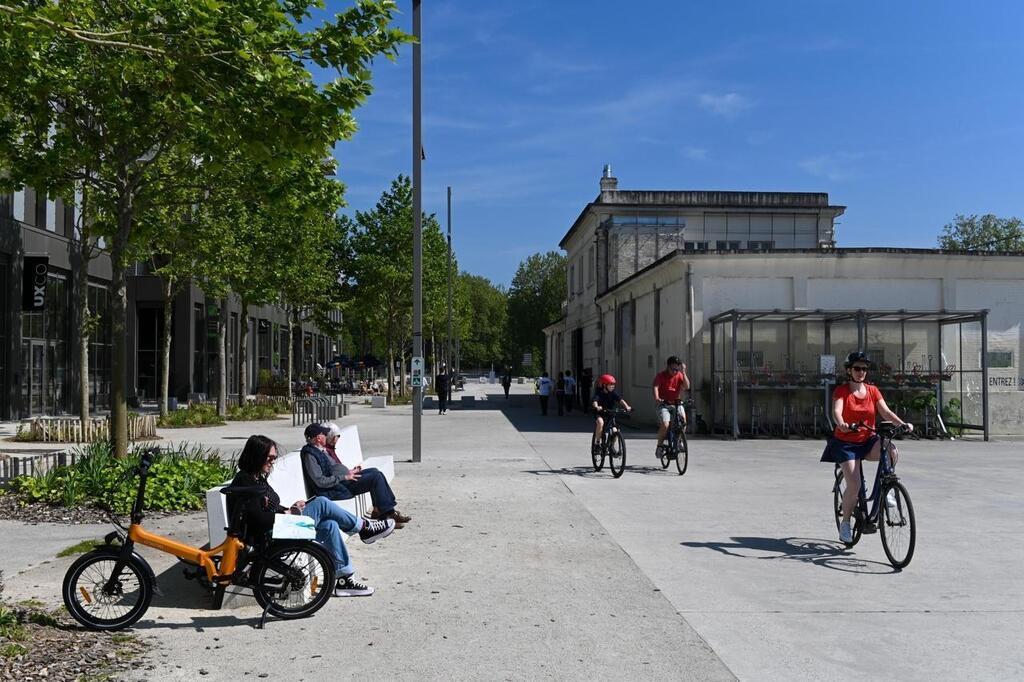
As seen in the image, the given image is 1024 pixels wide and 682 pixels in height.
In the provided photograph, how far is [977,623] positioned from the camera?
6.25 meters

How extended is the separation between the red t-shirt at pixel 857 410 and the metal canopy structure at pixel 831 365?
1380 centimetres

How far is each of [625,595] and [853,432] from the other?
279 cm

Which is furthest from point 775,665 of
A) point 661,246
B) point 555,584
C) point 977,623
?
point 661,246

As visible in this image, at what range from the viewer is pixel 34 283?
90.9 ft

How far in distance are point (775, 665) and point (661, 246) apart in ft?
120

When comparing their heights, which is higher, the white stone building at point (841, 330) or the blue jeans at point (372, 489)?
the white stone building at point (841, 330)

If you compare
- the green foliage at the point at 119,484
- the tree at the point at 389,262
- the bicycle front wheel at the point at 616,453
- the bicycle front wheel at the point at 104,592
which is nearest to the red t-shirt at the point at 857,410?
the bicycle front wheel at the point at 104,592

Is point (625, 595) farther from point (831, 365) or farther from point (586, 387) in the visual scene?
point (586, 387)

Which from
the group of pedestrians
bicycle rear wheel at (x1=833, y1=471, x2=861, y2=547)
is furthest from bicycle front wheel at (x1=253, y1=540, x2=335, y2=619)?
the group of pedestrians

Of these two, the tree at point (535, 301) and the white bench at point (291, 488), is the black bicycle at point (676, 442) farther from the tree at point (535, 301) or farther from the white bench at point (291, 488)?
the tree at point (535, 301)

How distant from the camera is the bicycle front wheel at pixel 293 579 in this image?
20.5 ft

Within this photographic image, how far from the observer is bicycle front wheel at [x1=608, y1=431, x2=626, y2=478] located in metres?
14.9

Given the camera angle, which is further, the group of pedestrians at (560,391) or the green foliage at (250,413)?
the group of pedestrians at (560,391)

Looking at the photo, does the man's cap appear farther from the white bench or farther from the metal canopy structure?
the metal canopy structure
